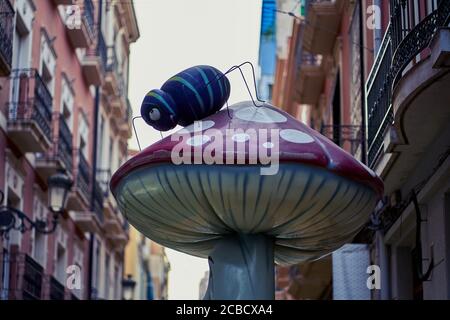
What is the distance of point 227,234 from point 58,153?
40.4ft

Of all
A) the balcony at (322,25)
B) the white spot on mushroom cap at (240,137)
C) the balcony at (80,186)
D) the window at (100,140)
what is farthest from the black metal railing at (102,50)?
the white spot on mushroom cap at (240,137)

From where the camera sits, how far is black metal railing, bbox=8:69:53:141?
1688cm

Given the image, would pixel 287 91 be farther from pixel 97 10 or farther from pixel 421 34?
pixel 421 34

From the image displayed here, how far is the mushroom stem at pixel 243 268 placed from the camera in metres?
7.45

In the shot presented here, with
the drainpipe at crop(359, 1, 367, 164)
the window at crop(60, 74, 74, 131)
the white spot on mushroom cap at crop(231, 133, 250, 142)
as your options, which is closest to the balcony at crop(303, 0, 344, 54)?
the drainpipe at crop(359, 1, 367, 164)

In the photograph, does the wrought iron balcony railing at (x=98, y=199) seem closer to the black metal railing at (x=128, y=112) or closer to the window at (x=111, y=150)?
the window at (x=111, y=150)

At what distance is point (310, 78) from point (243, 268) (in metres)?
16.1

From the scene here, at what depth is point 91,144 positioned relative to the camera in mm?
25547

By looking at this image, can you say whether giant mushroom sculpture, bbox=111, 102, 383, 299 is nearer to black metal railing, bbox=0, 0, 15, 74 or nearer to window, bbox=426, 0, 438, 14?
window, bbox=426, 0, 438, 14

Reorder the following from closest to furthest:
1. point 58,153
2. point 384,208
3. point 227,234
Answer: point 227,234, point 384,208, point 58,153

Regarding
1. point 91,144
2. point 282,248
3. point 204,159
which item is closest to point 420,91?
point 282,248

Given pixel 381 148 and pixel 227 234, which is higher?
pixel 381 148

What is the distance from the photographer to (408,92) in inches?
364

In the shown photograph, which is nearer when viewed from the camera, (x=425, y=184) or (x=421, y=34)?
(x=421, y=34)
